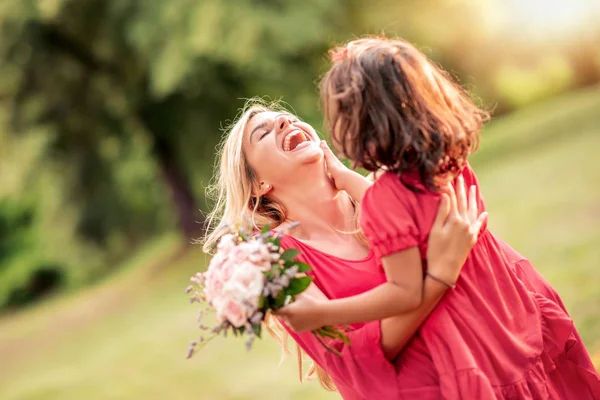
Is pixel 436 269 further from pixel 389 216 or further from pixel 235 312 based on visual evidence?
pixel 235 312

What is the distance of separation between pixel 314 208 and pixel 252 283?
72 centimetres

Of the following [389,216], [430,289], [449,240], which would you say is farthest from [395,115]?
[430,289]

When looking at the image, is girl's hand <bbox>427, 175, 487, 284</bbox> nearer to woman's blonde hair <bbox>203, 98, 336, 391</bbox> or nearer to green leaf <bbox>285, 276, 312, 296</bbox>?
green leaf <bbox>285, 276, 312, 296</bbox>

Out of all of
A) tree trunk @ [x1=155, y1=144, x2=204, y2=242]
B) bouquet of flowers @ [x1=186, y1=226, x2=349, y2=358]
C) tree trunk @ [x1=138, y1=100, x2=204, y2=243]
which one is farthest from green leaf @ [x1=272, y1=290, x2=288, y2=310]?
tree trunk @ [x1=155, y1=144, x2=204, y2=242]

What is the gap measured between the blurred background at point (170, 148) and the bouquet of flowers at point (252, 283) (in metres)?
6.29

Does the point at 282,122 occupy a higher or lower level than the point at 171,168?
lower

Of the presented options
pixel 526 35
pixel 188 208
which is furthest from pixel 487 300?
pixel 526 35

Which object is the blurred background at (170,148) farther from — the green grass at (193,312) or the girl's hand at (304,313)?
the girl's hand at (304,313)

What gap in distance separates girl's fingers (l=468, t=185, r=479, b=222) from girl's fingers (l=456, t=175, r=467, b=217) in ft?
0.10

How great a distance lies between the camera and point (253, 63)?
1366 cm

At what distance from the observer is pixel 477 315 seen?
8.34ft

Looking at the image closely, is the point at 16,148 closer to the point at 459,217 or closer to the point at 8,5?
the point at 8,5

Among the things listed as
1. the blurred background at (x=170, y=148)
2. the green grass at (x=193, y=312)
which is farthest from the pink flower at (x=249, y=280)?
the blurred background at (x=170, y=148)

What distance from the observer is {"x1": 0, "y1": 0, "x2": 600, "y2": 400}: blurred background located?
11.2 m
